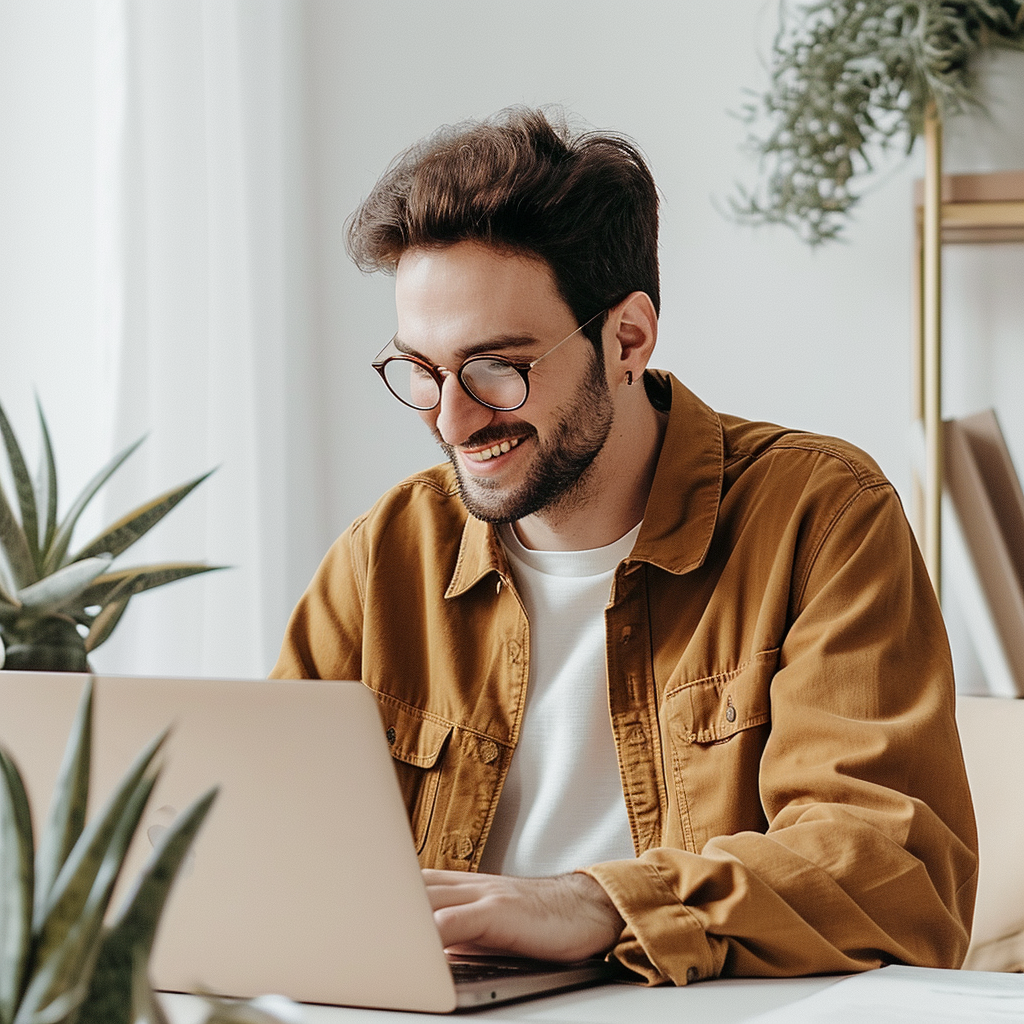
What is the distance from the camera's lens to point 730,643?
1.23m

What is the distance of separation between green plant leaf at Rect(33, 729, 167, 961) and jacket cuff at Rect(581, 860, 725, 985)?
0.48 meters

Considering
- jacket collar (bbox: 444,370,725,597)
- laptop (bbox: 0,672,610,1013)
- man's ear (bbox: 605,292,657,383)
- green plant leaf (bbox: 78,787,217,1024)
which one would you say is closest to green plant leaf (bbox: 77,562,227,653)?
laptop (bbox: 0,672,610,1013)

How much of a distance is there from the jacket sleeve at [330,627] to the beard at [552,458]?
19cm

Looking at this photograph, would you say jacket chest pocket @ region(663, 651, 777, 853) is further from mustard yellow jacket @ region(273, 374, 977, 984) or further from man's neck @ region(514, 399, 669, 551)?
man's neck @ region(514, 399, 669, 551)

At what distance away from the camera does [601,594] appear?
1.35 m

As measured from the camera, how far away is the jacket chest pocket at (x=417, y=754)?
1329mm

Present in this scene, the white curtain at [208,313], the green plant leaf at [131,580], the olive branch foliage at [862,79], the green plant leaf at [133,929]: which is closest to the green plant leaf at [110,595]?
the green plant leaf at [131,580]

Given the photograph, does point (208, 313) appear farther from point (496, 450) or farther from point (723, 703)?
point (723, 703)

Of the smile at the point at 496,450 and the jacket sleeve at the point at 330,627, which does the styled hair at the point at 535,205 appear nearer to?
the smile at the point at 496,450

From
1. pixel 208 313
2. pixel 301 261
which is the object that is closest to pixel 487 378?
pixel 208 313

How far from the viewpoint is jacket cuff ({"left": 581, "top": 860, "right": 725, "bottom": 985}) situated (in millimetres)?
882

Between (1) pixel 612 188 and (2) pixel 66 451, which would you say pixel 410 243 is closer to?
(1) pixel 612 188

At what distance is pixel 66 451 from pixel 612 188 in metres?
0.95

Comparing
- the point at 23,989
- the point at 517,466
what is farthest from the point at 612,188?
the point at 23,989
